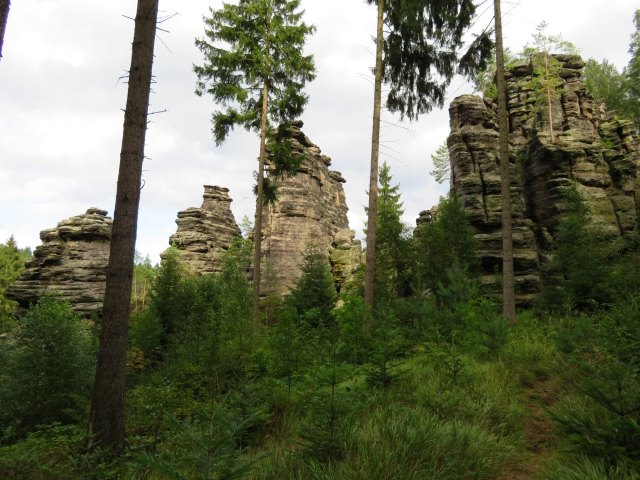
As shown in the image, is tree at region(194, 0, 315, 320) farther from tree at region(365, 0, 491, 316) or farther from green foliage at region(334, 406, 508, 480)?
green foliage at region(334, 406, 508, 480)

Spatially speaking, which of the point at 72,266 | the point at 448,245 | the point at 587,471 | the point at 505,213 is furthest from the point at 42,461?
the point at 72,266

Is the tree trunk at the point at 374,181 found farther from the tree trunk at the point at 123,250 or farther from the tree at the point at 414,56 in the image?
the tree trunk at the point at 123,250

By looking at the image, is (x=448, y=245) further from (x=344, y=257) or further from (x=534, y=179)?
(x=344, y=257)

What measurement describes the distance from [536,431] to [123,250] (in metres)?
6.33

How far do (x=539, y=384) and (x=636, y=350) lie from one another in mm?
2092

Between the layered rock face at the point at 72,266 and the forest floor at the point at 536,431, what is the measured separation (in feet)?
86.2

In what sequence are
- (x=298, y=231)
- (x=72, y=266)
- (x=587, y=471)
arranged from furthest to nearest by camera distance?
(x=298, y=231) → (x=72, y=266) → (x=587, y=471)

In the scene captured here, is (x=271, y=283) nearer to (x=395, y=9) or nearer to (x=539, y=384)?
(x=395, y=9)

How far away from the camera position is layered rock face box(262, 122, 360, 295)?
114 feet

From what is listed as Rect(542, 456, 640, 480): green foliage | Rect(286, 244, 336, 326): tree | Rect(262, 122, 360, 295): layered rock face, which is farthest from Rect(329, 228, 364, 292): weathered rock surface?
Rect(542, 456, 640, 480): green foliage

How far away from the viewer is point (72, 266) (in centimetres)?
2702

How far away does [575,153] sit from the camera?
2114cm

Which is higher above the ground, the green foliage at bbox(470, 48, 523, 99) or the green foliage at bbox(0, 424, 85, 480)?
the green foliage at bbox(470, 48, 523, 99)

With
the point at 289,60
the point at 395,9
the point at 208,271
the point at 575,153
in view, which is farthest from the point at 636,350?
the point at 208,271
